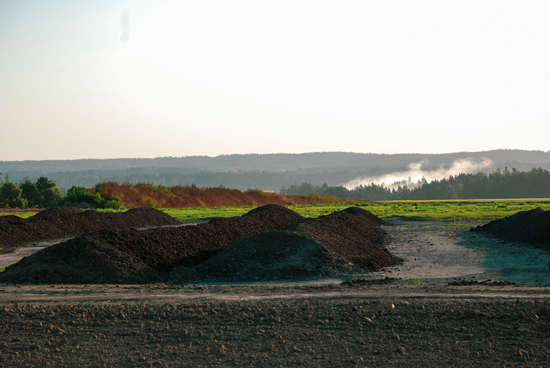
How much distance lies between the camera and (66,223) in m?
25.5

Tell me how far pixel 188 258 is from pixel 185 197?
151 feet

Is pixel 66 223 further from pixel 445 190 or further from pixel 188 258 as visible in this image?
pixel 445 190

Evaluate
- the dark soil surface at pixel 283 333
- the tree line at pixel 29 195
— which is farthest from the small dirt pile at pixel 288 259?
the tree line at pixel 29 195

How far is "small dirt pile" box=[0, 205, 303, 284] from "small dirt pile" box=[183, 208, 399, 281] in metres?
0.99

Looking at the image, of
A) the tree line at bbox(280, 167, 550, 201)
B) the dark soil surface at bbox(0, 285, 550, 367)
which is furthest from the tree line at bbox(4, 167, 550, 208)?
the dark soil surface at bbox(0, 285, 550, 367)

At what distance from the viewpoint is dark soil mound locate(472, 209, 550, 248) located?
19.4 m

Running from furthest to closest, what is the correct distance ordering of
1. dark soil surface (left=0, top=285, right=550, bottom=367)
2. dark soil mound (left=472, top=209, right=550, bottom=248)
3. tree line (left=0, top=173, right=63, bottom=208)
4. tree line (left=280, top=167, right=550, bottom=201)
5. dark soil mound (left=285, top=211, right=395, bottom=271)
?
tree line (left=280, top=167, right=550, bottom=201), tree line (left=0, top=173, right=63, bottom=208), dark soil mound (left=472, top=209, right=550, bottom=248), dark soil mound (left=285, top=211, right=395, bottom=271), dark soil surface (left=0, top=285, right=550, bottom=367)

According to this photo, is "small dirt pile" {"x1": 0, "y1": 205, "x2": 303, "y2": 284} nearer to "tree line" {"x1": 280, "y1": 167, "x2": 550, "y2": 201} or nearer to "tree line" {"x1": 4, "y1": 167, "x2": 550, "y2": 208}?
"tree line" {"x1": 4, "y1": 167, "x2": 550, "y2": 208}

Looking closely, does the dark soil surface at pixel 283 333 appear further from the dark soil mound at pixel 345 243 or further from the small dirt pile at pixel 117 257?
the dark soil mound at pixel 345 243

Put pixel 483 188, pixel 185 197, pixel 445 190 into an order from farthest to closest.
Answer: pixel 445 190
pixel 483 188
pixel 185 197

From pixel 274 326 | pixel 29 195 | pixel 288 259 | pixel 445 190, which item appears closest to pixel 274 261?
pixel 288 259

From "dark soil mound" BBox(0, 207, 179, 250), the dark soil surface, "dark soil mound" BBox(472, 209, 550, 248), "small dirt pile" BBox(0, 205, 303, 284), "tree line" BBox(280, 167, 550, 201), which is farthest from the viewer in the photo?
"tree line" BBox(280, 167, 550, 201)

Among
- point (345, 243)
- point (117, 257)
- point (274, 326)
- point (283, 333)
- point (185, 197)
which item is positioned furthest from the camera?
point (185, 197)

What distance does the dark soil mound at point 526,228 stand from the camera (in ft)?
63.7
